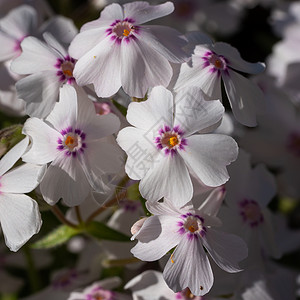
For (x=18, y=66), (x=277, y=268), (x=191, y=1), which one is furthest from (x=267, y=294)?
(x=191, y=1)

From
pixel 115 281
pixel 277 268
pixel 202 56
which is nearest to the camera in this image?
pixel 202 56

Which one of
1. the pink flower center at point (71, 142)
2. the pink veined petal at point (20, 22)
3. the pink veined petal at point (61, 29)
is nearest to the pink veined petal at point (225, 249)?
the pink flower center at point (71, 142)

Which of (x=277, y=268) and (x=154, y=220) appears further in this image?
(x=277, y=268)

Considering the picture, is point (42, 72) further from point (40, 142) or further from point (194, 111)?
point (194, 111)

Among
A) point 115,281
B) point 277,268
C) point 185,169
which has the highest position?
point 185,169

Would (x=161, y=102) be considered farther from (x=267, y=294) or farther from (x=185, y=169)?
(x=267, y=294)

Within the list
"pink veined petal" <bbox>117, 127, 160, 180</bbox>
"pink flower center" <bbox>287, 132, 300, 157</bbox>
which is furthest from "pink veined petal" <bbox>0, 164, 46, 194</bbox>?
"pink flower center" <bbox>287, 132, 300, 157</bbox>
